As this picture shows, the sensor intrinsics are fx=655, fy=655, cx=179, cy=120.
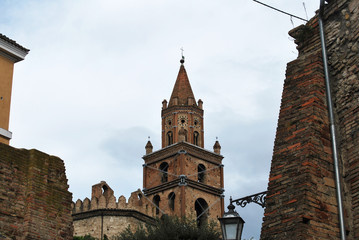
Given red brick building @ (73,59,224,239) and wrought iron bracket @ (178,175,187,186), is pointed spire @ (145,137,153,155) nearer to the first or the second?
red brick building @ (73,59,224,239)

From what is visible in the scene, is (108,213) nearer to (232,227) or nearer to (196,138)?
(196,138)

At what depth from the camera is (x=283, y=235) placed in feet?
23.5

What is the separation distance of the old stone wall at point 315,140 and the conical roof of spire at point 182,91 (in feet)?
142

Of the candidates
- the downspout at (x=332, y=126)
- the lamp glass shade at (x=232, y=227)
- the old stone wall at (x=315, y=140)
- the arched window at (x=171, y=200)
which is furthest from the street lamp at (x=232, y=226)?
the arched window at (x=171, y=200)

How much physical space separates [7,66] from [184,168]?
33.1m

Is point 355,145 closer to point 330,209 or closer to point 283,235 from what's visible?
point 330,209

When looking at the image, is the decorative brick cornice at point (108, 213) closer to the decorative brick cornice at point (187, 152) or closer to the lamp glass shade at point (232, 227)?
the decorative brick cornice at point (187, 152)

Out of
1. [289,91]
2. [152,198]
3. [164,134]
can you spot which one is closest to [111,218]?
[152,198]

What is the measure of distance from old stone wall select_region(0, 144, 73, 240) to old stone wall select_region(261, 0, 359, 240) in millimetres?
3740

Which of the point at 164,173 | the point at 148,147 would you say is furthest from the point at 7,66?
the point at 148,147

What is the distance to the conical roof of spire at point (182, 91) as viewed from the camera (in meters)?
52.1

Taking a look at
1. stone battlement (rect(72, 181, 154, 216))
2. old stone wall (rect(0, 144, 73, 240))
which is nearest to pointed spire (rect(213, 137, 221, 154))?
stone battlement (rect(72, 181, 154, 216))

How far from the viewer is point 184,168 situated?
1839 inches

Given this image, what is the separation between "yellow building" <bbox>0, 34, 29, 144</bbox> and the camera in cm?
1384
